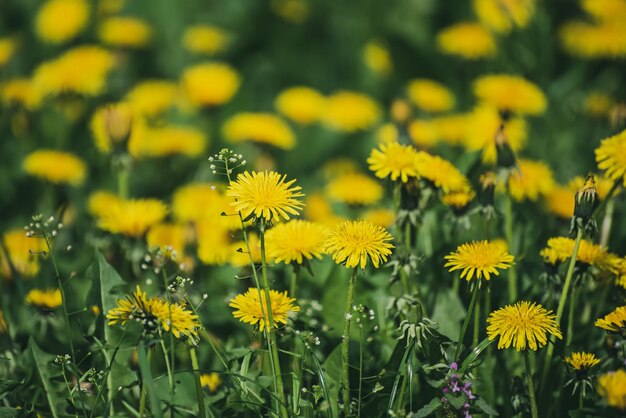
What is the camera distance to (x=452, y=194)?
2.01 metres

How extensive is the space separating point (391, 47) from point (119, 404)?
2746 millimetres

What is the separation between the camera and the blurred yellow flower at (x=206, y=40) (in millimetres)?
4000

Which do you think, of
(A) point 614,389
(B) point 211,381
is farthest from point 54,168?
(A) point 614,389

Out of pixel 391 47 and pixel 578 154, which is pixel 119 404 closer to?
pixel 578 154

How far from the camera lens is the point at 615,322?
156 cm

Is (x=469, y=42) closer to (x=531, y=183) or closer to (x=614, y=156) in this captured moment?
(x=531, y=183)

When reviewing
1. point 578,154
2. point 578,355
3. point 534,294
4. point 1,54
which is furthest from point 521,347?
point 1,54

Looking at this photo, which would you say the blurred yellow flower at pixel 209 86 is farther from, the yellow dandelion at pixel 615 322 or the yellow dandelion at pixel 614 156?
the yellow dandelion at pixel 615 322

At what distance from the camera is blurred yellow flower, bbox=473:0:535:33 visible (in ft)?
12.1

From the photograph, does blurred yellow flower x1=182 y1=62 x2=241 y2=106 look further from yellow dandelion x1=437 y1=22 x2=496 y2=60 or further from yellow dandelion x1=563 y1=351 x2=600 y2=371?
yellow dandelion x1=563 y1=351 x2=600 y2=371

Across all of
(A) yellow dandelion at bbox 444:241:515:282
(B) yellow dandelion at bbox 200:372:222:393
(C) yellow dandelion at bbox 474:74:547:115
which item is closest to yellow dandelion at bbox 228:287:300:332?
(B) yellow dandelion at bbox 200:372:222:393

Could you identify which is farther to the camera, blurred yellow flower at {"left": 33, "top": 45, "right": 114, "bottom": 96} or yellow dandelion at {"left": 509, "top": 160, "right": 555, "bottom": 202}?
blurred yellow flower at {"left": 33, "top": 45, "right": 114, "bottom": 96}

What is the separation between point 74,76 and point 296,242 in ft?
6.49

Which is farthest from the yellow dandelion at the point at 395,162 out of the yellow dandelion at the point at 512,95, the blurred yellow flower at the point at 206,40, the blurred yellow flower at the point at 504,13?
the blurred yellow flower at the point at 206,40
